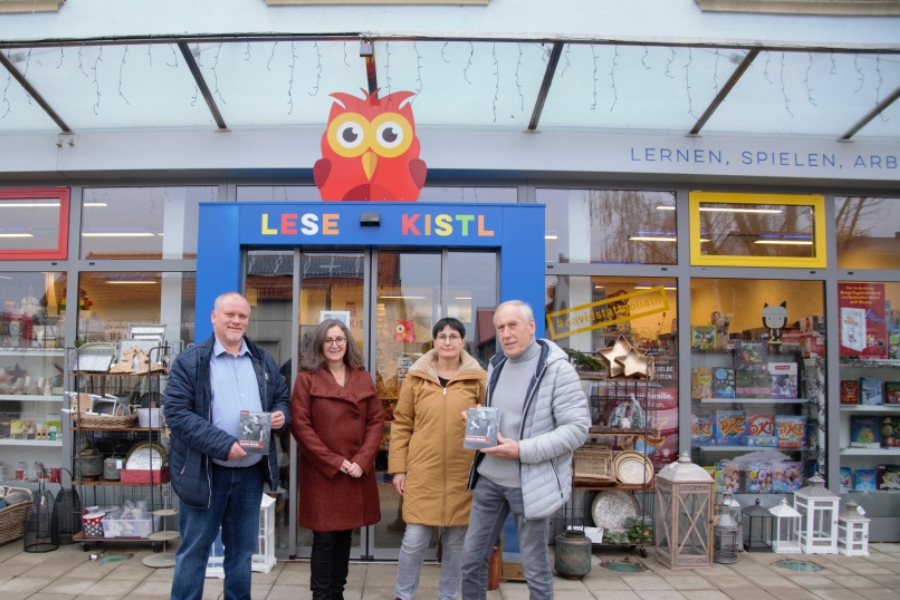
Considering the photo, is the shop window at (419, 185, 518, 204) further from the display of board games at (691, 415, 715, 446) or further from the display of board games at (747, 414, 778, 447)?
the display of board games at (747, 414, 778, 447)

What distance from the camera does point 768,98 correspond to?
5516mm

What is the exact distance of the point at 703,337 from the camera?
232 inches

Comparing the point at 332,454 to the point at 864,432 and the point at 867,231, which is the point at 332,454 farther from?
the point at 867,231

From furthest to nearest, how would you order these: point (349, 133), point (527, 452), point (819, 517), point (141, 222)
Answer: point (141, 222)
point (819, 517)
point (349, 133)
point (527, 452)

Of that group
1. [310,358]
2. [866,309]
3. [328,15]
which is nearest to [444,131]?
[328,15]

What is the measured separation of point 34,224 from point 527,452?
4.91 meters

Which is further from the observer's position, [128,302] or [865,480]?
[865,480]

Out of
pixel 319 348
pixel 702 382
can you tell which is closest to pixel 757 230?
pixel 702 382

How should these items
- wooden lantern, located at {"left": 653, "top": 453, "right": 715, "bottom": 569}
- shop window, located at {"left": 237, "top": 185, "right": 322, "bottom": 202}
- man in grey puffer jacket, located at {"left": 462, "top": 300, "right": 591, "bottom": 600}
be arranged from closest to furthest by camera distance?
man in grey puffer jacket, located at {"left": 462, "top": 300, "right": 591, "bottom": 600} < wooden lantern, located at {"left": 653, "top": 453, "right": 715, "bottom": 569} < shop window, located at {"left": 237, "top": 185, "right": 322, "bottom": 202}

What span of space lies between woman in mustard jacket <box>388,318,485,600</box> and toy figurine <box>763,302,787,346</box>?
327 centimetres

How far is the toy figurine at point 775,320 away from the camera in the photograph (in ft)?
19.5

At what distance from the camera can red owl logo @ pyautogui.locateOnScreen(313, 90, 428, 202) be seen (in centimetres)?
505

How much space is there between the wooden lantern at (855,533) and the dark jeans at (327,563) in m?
4.01

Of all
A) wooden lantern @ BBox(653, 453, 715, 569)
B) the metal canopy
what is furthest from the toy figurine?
wooden lantern @ BBox(653, 453, 715, 569)
